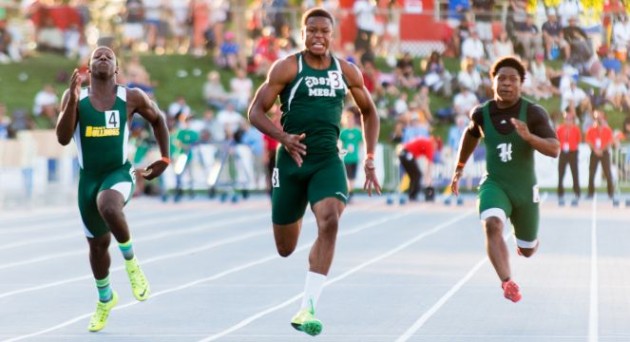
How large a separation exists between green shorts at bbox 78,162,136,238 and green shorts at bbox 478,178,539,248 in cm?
259

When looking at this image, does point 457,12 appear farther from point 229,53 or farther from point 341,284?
point 341,284

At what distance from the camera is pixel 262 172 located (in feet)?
115

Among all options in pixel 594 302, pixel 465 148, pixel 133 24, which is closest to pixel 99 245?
pixel 465 148

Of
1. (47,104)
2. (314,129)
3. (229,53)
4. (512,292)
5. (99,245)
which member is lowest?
(47,104)

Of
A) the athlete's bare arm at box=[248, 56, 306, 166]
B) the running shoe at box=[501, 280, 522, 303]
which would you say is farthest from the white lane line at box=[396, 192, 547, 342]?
the athlete's bare arm at box=[248, 56, 306, 166]

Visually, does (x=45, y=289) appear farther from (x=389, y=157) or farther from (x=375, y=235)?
(x=389, y=157)

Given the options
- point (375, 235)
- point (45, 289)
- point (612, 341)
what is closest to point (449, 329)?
point (612, 341)

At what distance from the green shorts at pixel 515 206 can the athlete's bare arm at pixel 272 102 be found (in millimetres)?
2075

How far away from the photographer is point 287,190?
425 inches

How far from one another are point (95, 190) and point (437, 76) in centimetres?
2809

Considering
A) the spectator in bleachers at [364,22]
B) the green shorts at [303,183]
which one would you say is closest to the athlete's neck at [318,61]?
the green shorts at [303,183]

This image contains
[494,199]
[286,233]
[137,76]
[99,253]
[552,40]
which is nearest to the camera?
[286,233]

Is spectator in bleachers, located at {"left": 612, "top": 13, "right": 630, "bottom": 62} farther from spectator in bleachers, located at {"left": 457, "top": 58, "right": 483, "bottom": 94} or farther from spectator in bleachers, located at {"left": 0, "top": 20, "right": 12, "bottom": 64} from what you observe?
spectator in bleachers, located at {"left": 0, "top": 20, "right": 12, "bottom": 64}

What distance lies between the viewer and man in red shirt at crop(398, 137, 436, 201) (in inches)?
1262
